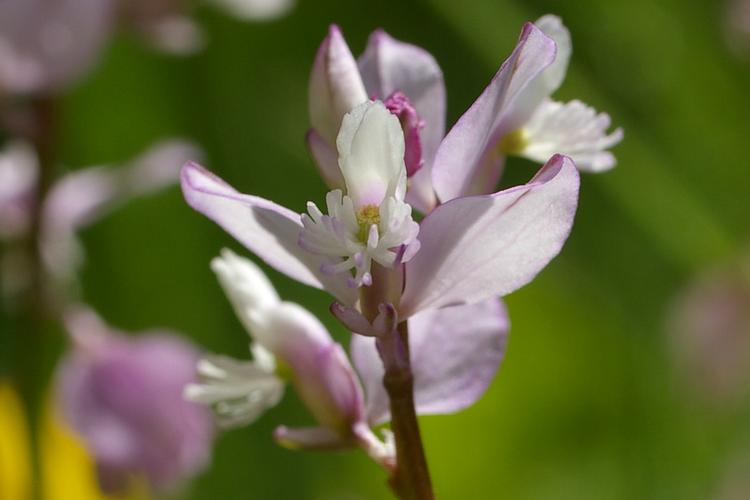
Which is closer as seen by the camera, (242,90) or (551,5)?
(242,90)

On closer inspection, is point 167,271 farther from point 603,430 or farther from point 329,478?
point 603,430

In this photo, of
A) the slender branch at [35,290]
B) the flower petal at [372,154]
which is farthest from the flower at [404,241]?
the slender branch at [35,290]

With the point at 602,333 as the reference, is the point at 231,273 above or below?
above

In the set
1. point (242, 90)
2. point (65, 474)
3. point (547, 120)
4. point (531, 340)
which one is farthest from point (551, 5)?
point (547, 120)

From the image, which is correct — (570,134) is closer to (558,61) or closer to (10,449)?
(558,61)

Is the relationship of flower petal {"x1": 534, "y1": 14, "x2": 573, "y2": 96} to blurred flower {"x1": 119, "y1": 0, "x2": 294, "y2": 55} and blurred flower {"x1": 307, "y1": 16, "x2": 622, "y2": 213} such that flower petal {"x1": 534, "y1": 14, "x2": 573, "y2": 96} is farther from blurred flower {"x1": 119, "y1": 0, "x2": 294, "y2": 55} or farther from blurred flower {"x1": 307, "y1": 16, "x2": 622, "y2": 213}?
blurred flower {"x1": 119, "y1": 0, "x2": 294, "y2": 55}

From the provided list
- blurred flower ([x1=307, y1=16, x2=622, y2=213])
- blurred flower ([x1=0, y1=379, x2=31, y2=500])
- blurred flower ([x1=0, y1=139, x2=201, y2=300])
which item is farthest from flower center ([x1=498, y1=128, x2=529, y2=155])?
blurred flower ([x1=0, y1=379, x2=31, y2=500])
